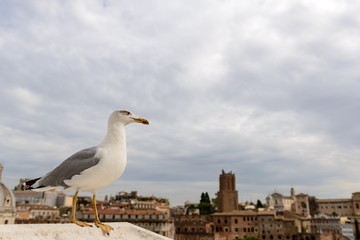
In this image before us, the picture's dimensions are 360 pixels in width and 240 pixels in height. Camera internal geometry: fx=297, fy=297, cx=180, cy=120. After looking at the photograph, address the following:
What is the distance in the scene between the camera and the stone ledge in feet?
10.7

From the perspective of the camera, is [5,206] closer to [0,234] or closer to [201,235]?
[201,235]

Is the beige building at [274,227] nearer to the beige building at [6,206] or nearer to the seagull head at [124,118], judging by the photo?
the beige building at [6,206]

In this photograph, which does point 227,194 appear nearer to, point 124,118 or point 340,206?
point 340,206

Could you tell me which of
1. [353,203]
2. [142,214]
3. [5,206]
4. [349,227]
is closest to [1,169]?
[5,206]

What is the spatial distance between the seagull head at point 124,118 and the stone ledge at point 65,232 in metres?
1.64

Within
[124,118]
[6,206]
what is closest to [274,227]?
[6,206]

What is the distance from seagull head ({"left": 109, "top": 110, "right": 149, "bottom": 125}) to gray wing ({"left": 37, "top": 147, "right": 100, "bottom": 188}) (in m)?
0.56

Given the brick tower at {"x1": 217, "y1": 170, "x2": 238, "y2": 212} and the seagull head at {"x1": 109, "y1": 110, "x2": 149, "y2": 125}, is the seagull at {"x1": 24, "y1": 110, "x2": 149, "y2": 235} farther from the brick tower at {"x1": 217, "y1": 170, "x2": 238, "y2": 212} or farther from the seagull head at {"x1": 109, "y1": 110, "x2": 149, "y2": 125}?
the brick tower at {"x1": 217, "y1": 170, "x2": 238, "y2": 212}

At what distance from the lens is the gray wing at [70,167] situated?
4.50 meters

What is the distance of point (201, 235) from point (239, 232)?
9.08m

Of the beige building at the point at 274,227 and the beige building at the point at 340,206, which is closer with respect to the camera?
the beige building at the point at 274,227

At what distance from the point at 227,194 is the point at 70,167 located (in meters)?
88.0

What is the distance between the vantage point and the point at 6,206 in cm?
4775

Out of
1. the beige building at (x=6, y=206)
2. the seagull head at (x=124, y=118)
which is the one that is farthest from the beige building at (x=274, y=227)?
the seagull head at (x=124, y=118)
